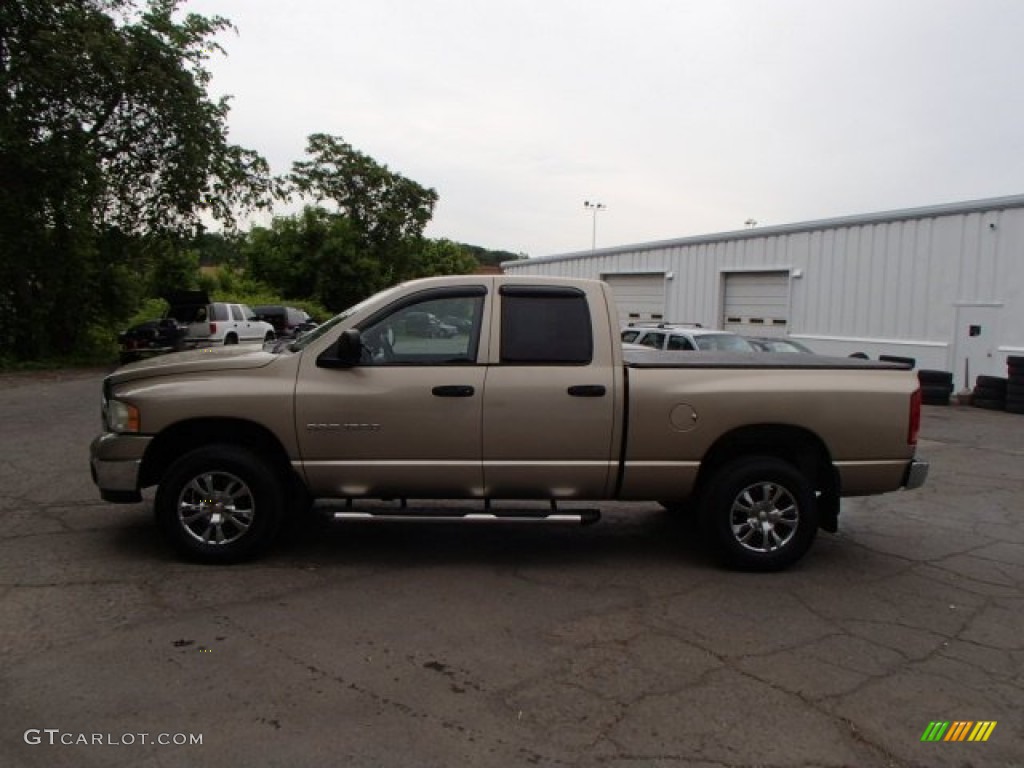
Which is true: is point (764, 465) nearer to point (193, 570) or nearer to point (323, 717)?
point (323, 717)

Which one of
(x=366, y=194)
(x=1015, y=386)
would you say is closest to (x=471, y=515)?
(x=1015, y=386)

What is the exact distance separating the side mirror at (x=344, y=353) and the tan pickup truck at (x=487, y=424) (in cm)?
1

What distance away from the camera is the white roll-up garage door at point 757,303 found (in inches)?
854

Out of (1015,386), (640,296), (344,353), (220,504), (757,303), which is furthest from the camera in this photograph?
(640,296)

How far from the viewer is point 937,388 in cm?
1596

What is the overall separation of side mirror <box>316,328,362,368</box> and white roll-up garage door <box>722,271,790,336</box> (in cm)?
1838

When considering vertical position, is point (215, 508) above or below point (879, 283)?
below

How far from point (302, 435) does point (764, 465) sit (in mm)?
3038

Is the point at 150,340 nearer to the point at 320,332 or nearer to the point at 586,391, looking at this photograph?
the point at 320,332

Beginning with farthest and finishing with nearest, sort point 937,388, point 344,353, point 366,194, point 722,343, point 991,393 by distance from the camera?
point 366,194
point 937,388
point 991,393
point 722,343
point 344,353

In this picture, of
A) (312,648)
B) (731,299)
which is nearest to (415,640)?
(312,648)

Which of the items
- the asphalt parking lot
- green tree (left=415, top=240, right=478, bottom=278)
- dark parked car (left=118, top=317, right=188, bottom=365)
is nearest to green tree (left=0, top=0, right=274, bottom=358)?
dark parked car (left=118, top=317, right=188, bottom=365)

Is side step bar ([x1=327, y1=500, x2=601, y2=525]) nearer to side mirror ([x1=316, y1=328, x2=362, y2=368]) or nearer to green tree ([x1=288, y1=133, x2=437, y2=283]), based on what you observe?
side mirror ([x1=316, y1=328, x2=362, y2=368])

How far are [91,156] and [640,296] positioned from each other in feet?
56.1
